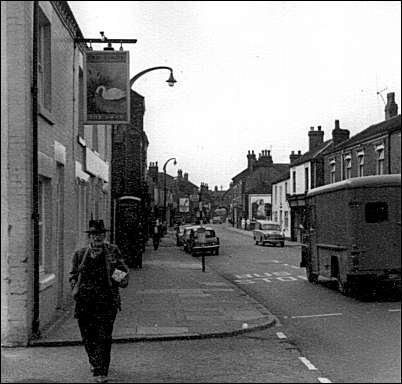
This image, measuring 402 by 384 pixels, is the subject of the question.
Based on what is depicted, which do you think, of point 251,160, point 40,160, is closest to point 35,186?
point 40,160

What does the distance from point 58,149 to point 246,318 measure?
4253 millimetres

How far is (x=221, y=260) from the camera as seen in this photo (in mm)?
33312

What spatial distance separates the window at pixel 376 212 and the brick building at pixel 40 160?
5048 mm

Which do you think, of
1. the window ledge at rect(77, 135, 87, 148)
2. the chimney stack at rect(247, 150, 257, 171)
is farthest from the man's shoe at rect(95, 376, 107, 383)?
the chimney stack at rect(247, 150, 257, 171)

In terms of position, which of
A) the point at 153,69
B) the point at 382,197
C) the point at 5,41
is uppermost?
the point at 153,69

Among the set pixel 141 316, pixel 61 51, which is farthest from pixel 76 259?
pixel 61 51

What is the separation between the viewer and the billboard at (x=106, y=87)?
44.9 feet

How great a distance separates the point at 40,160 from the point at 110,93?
3886 millimetres

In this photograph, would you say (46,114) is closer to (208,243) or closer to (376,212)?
(376,212)

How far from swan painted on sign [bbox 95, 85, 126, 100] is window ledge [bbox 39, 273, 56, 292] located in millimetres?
3745

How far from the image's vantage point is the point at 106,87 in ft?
45.6

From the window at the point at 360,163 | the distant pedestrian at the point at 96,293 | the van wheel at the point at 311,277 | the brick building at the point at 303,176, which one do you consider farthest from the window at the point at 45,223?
the brick building at the point at 303,176

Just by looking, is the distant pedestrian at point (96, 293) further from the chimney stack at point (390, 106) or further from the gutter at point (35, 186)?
the chimney stack at point (390, 106)

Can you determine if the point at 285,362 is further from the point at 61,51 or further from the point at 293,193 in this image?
the point at 293,193
